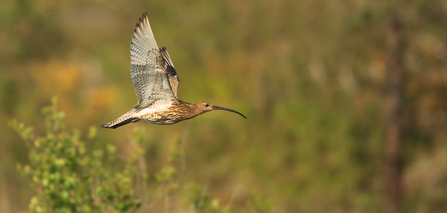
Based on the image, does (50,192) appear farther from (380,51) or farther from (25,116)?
(25,116)

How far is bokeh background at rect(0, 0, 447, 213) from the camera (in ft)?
46.4

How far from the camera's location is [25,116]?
19656mm

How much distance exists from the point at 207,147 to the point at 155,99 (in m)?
13.9

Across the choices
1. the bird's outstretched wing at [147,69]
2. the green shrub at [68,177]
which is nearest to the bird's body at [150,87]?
the bird's outstretched wing at [147,69]

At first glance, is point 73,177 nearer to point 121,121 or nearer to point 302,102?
point 121,121

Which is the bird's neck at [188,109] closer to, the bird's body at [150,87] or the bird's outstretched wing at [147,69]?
the bird's body at [150,87]

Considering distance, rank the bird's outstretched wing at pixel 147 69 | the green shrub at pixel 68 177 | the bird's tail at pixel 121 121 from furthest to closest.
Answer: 1. the green shrub at pixel 68 177
2. the bird's outstretched wing at pixel 147 69
3. the bird's tail at pixel 121 121

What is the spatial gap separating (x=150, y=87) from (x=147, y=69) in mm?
168

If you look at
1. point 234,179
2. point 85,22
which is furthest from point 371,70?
point 85,22

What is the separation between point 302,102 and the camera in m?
16.0

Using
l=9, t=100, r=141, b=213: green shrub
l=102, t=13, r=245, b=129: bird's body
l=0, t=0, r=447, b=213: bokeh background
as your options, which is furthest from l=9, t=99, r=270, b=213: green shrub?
l=0, t=0, r=447, b=213: bokeh background

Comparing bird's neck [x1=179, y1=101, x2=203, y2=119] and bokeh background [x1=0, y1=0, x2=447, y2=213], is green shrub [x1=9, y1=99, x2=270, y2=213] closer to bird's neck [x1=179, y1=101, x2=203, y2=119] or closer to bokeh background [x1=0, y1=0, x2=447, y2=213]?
bird's neck [x1=179, y1=101, x2=203, y2=119]

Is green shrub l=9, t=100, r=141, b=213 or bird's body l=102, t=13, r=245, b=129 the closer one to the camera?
bird's body l=102, t=13, r=245, b=129

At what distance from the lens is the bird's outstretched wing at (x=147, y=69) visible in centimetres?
377
